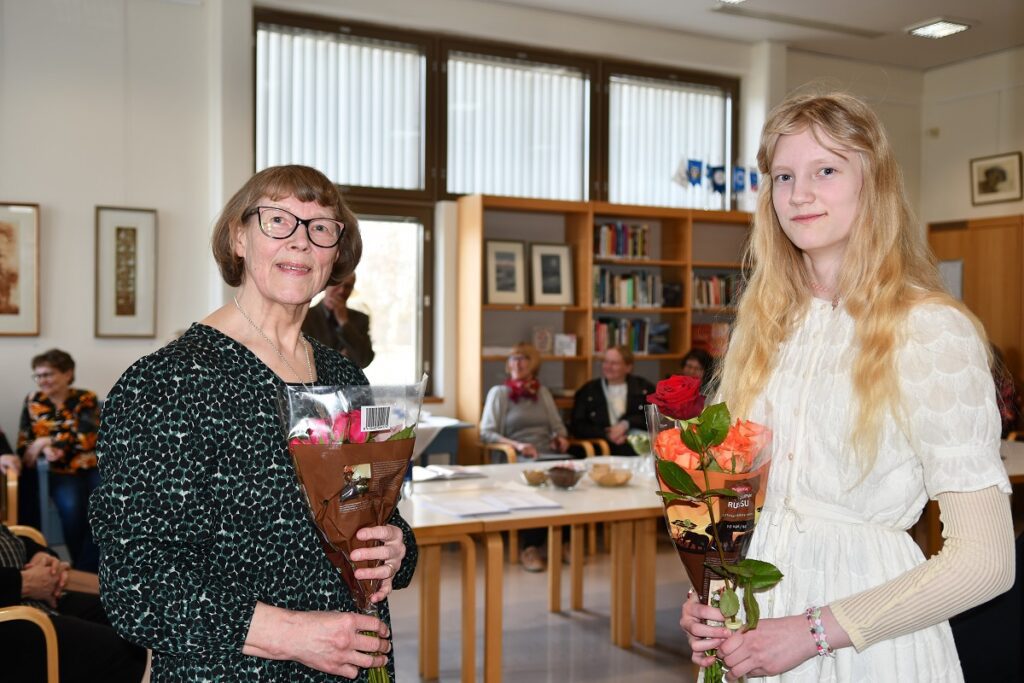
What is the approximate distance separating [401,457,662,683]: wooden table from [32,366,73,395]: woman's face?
268cm

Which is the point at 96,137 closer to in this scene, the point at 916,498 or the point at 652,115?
the point at 652,115

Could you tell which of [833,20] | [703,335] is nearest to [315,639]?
[703,335]

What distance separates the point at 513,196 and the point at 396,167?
95 cm

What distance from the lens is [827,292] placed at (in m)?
1.58

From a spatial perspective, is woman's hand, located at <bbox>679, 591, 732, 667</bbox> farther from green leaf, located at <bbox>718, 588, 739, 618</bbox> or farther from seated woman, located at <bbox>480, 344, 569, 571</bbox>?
seated woman, located at <bbox>480, 344, 569, 571</bbox>

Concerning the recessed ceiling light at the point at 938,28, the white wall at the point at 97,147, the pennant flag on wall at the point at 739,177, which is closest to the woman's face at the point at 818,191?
the white wall at the point at 97,147

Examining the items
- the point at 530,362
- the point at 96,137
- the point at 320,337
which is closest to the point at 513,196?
the point at 530,362

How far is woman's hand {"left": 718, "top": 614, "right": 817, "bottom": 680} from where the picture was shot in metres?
1.32

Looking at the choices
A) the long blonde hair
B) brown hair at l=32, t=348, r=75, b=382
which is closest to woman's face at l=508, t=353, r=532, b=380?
brown hair at l=32, t=348, r=75, b=382

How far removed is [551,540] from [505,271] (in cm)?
277

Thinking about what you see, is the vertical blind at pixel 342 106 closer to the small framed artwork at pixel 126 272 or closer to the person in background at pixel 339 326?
the small framed artwork at pixel 126 272

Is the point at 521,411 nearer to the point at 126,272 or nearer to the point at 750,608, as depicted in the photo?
the point at 126,272

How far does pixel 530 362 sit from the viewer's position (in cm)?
638

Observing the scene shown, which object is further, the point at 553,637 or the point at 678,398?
the point at 553,637
